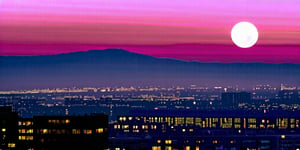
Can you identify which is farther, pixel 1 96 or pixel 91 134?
pixel 1 96

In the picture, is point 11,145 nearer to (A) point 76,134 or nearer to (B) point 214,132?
(A) point 76,134

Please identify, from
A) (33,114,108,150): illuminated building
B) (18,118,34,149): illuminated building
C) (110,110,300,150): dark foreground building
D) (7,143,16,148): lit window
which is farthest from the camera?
(110,110,300,150): dark foreground building

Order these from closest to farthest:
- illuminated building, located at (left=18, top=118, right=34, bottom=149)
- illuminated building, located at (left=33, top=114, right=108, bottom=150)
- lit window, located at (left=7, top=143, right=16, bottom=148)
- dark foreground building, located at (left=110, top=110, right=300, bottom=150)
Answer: illuminated building, located at (left=33, top=114, right=108, bottom=150) → lit window, located at (left=7, top=143, right=16, bottom=148) → illuminated building, located at (left=18, top=118, right=34, bottom=149) → dark foreground building, located at (left=110, top=110, right=300, bottom=150)

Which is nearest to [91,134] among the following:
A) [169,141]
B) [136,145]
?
[136,145]

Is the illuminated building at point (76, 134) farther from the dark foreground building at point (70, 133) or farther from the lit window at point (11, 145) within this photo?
the lit window at point (11, 145)

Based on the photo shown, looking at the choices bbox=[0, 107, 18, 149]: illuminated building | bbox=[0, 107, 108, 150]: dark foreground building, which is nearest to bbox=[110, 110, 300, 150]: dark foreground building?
bbox=[0, 107, 18, 149]: illuminated building

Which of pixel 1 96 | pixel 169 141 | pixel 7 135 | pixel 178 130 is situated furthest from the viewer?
pixel 1 96

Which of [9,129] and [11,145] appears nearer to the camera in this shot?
[11,145]

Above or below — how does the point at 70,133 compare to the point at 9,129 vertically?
above

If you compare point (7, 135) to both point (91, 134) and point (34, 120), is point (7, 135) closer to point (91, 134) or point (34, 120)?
point (34, 120)

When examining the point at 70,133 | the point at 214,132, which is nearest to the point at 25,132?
the point at 70,133

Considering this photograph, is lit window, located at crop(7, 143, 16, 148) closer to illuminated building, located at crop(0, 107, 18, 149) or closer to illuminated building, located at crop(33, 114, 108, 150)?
illuminated building, located at crop(0, 107, 18, 149)
